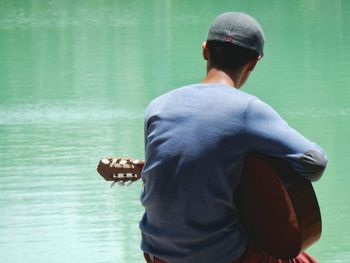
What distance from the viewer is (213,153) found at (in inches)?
78.3

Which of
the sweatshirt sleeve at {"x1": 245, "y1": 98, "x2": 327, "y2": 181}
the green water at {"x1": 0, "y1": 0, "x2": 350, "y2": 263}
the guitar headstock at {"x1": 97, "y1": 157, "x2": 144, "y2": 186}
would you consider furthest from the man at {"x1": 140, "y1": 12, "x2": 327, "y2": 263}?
the green water at {"x1": 0, "y1": 0, "x2": 350, "y2": 263}

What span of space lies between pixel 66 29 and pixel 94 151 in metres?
7.22

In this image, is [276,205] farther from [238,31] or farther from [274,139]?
[238,31]

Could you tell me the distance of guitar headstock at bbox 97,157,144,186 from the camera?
2281mm

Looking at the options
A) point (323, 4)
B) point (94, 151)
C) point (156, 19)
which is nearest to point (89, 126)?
point (94, 151)

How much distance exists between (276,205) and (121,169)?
1.47 feet

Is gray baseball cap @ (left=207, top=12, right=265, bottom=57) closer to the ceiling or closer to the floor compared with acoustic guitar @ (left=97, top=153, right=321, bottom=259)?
closer to the ceiling

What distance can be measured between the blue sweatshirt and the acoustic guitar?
2 cm

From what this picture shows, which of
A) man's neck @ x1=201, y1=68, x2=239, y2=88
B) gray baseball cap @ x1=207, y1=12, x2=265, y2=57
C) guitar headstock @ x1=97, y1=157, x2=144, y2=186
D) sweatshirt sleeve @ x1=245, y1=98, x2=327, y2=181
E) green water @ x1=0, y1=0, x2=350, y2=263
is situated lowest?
green water @ x1=0, y1=0, x2=350, y2=263

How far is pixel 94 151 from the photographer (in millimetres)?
6488

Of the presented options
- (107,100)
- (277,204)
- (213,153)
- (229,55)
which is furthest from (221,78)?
(107,100)

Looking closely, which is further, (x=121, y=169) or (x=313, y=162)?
(x=121, y=169)

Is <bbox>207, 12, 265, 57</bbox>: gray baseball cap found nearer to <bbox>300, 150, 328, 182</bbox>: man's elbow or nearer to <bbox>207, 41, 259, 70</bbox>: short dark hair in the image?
<bbox>207, 41, 259, 70</bbox>: short dark hair

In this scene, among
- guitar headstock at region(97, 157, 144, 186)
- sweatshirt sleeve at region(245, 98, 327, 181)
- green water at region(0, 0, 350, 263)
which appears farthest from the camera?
green water at region(0, 0, 350, 263)
